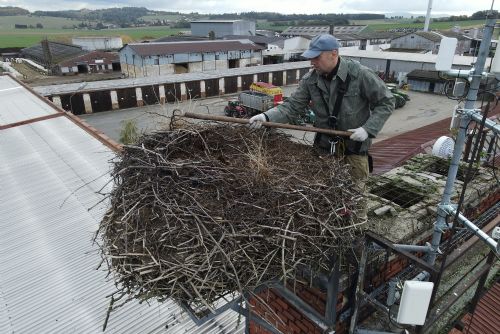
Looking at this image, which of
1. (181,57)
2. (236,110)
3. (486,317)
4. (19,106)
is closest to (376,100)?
(486,317)

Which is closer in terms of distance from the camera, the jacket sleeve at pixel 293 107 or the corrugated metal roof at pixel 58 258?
the jacket sleeve at pixel 293 107

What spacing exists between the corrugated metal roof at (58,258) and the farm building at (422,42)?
54.6 meters

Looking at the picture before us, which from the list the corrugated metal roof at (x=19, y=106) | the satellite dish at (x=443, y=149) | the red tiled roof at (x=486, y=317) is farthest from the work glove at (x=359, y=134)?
the corrugated metal roof at (x=19, y=106)

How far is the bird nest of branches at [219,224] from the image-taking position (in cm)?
270

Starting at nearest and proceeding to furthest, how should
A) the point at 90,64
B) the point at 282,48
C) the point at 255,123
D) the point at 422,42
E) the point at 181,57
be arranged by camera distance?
the point at 255,123, the point at 181,57, the point at 90,64, the point at 422,42, the point at 282,48

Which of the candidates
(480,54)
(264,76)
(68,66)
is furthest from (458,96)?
(68,66)

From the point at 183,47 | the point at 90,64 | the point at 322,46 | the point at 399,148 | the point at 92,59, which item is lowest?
the point at 90,64

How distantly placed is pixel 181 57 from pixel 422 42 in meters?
37.0

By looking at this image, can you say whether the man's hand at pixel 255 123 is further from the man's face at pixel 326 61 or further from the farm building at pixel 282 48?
the farm building at pixel 282 48

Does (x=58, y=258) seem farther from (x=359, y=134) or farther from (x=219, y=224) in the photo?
(x=359, y=134)

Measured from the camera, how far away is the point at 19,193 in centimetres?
902

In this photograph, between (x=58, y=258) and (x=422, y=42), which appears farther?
(x=422, y=42)

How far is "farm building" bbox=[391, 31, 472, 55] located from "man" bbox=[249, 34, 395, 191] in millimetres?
55818

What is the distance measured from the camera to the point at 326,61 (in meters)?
3.89
